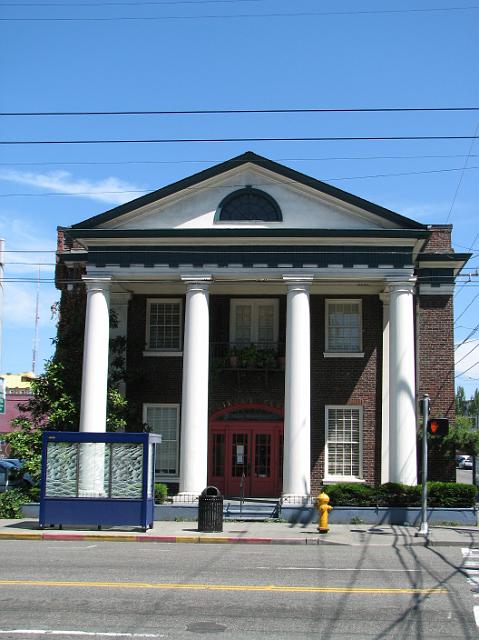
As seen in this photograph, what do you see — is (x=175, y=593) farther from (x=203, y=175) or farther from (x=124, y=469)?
(x=203, y=175)

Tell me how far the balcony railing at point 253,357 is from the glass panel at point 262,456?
2.47 meters

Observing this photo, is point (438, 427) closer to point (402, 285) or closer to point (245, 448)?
point (402, 285)

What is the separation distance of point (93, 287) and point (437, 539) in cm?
1281

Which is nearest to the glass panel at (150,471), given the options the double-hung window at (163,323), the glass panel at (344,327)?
the double-hung window at (163,323)

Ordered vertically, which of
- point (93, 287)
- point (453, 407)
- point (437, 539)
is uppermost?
point (93, 287)

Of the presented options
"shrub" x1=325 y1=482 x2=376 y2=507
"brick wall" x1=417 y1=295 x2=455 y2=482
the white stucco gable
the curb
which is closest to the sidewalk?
the curb

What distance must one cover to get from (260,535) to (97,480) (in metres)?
Result: 4.33

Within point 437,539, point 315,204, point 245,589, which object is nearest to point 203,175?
point 315,204

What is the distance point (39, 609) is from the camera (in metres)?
10.2

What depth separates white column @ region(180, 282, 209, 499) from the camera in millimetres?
25344

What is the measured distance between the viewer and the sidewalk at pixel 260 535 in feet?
65.9

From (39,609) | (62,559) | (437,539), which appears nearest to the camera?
(39,609)

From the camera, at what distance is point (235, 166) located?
26.8m

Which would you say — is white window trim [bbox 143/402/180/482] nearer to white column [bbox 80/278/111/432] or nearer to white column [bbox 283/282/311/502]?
white column [bbox 80/278/111/432]
